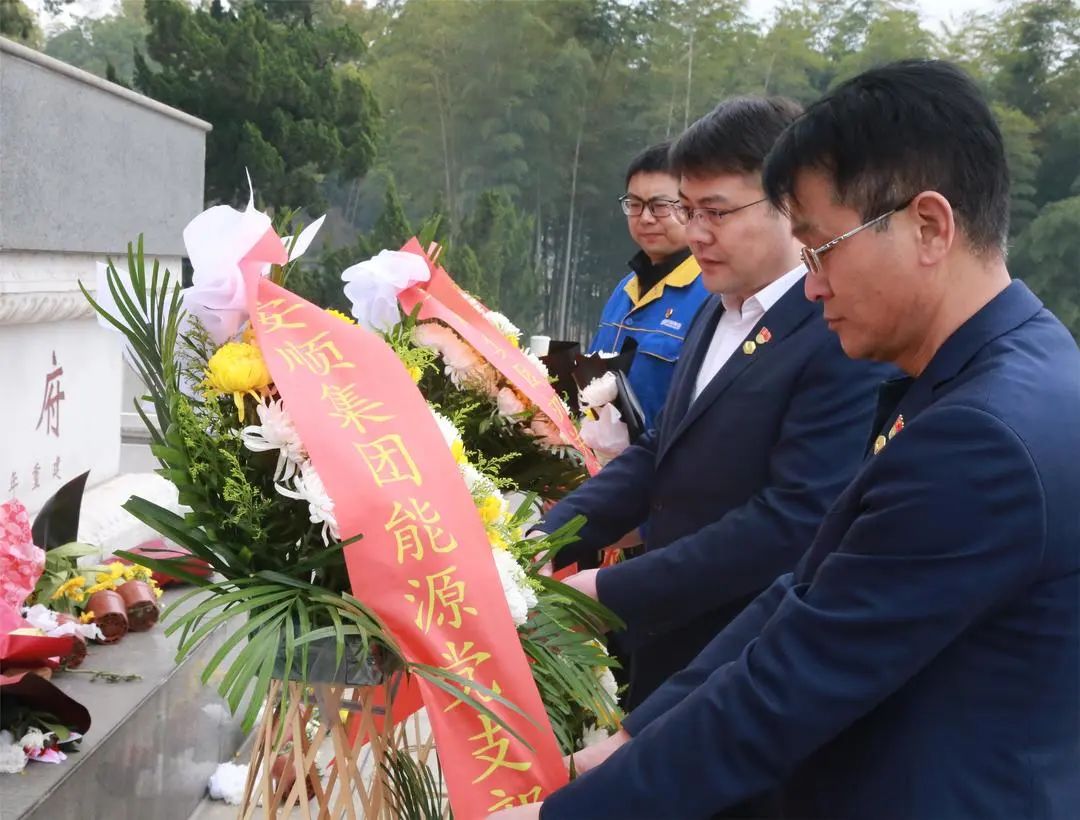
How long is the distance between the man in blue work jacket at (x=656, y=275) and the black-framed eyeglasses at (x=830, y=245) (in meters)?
1.52

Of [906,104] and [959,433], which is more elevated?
[906,104]

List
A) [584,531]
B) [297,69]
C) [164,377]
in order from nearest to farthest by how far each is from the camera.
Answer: [164,377] → [584,531] → [297,69]

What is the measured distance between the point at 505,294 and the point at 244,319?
18.9 ft

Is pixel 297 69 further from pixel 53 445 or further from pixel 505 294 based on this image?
pixel 53 445

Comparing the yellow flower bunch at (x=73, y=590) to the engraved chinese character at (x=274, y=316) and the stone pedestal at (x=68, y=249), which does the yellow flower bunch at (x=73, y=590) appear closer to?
the stone pedestal at (x=68, y=249)

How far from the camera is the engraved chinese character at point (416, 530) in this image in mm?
1250

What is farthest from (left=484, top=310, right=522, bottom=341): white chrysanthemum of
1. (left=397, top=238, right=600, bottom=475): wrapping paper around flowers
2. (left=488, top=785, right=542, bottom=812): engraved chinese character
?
(left=488, top=785, right=542, bottom=812): engraved chinese character

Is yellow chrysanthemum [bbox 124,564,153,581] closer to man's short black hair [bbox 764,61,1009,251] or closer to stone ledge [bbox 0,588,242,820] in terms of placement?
stone ledge [bbox 0,588,242,820]

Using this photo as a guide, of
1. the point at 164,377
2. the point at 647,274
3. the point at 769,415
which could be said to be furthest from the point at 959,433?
the point at 647,274

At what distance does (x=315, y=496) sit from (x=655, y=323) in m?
1.67

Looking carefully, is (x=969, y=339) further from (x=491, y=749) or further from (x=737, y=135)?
(x=737, y=135)

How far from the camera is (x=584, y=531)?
1.99 metres

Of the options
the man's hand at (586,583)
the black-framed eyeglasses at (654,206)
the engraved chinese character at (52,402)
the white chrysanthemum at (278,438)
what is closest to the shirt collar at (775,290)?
the man's hand at (586,583)

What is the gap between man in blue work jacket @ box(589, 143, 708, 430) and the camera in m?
2.68
